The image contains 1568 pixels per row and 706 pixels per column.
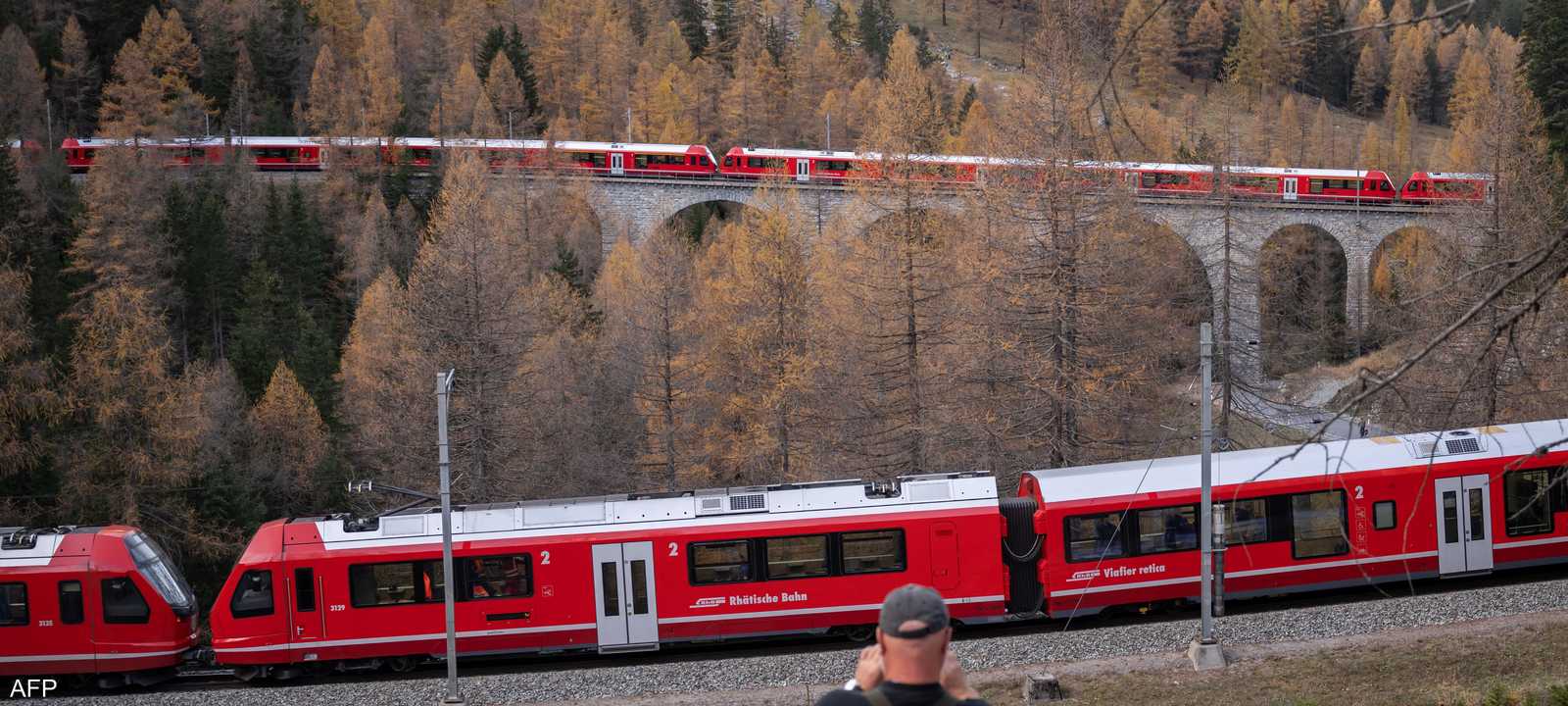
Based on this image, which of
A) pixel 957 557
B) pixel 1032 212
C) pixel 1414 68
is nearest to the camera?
pixel 957 557

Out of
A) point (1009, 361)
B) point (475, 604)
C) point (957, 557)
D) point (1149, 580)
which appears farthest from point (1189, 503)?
point (1009, 361)

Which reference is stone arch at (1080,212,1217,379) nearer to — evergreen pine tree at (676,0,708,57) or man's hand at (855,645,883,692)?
man's hand at (855,645,883,692)

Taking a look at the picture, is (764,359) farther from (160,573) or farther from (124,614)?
(124,614)

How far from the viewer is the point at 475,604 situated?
17.5 metres

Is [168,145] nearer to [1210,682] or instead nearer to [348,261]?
[348,261]

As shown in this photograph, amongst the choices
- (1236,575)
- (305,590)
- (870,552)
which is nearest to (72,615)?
(305,590)

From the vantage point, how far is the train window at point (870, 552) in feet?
56.6

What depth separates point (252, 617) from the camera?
1750 centimetres

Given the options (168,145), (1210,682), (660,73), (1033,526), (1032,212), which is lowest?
(1210,682)

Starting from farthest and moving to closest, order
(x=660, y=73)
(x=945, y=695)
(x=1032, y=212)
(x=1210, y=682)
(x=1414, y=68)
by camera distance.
→ (x=1414, y=68) < (x=660, y=73) < (x=1032, y=212) < (x=1210, y=682) < (x=945, y=695)

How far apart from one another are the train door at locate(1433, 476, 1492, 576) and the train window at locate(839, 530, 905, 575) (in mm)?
7781

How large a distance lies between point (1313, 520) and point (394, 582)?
13047mm

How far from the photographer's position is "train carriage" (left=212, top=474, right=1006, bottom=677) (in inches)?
680

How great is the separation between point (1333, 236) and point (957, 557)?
53200 millimetres
